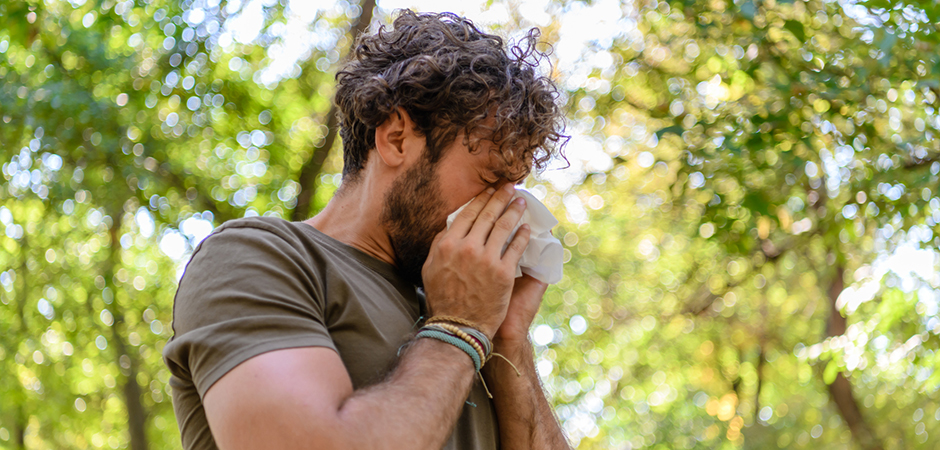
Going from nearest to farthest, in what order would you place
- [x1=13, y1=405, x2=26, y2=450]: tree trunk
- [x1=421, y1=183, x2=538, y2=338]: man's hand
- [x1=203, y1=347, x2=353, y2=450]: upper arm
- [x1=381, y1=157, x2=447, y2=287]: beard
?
[x1=203, y1=347, x2=353, y2=450]: upper arm
[x1=421, y1=183, x2=538, y2=338]: man's hand
[x1=381, y1=157, x2=447, y2=287]: beard
[x1=13, y1=405, x2=26, y2=450]: tree trunk

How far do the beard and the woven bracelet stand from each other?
1.09 ft

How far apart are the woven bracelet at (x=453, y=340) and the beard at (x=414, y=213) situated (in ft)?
1.09

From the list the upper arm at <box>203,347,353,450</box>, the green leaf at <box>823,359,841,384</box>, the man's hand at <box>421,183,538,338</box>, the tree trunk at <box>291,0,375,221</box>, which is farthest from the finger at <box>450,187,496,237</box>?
the tree trunk at <box>291,0,375,221</box>

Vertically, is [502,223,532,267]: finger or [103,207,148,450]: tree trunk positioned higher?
[502,223,532,267]: finger

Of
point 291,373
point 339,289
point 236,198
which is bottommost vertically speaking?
point 236,198

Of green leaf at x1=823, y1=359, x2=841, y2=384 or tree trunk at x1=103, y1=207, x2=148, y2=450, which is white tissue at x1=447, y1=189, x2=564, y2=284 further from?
tree trunk at x1=103, y1=207, x2=148, y2=450

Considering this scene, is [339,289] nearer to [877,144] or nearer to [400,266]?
[400,266]

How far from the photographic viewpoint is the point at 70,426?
1073cm

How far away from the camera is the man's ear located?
1797 mm

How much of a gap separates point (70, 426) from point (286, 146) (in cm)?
635

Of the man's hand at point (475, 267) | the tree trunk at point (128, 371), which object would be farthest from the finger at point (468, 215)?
the tree trunk at point (128, 371)

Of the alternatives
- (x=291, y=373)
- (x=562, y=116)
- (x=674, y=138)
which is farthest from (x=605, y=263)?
(x=291, y=373)

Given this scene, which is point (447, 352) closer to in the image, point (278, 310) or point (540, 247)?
point (278, 310)

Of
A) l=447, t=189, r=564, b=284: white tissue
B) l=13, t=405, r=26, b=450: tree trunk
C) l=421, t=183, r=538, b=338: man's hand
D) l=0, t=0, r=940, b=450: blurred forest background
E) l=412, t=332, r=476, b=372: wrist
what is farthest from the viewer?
l=13, t=405, r=26, b=450: tree trunk
